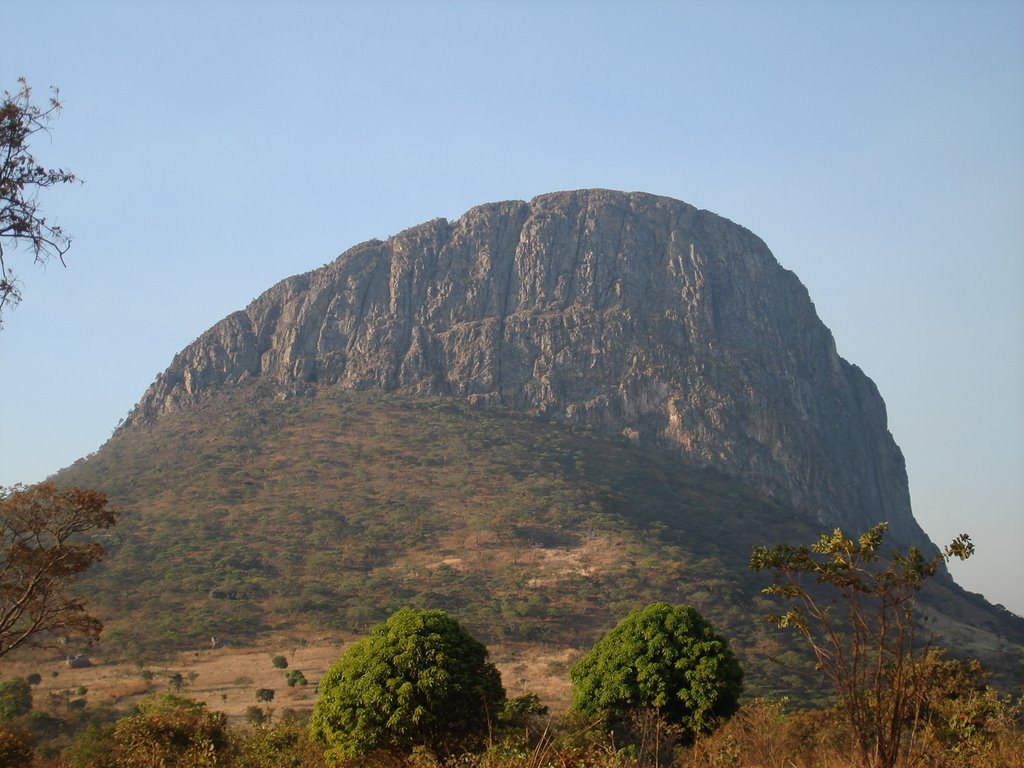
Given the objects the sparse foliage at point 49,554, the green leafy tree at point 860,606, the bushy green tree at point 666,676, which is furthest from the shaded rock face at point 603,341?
the green leafy tree at point 860,606

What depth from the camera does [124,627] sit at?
197 ft

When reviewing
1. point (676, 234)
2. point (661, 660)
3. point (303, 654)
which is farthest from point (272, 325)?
point (661, 660)

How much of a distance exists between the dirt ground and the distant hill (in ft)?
9.54

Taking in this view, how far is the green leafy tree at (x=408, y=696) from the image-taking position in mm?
20766

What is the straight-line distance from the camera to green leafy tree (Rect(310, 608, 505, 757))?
20766 millimetres

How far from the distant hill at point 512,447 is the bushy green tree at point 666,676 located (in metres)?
32.4

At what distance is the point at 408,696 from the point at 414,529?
6173 cm

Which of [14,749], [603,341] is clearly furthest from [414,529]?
[14,749]

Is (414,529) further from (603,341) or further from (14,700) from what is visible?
(603,341)

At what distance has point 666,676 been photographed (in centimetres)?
2867

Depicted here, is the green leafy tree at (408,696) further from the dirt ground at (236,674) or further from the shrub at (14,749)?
the dirt ground at (236,674)

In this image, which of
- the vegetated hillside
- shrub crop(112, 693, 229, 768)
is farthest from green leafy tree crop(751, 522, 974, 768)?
the vegetated hillside

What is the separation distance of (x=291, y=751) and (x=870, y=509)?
4785 inches

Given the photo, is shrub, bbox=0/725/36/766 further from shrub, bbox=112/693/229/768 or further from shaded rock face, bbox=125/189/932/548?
shaded rock face, bbox=125/189/932/548
